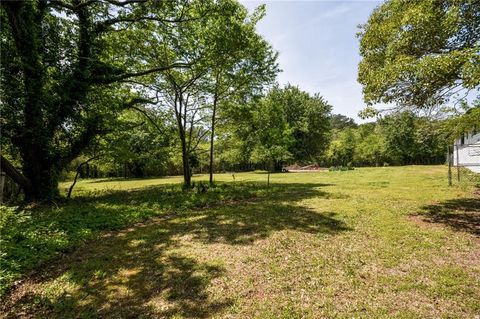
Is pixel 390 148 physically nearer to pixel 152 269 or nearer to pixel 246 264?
pixel 246 264

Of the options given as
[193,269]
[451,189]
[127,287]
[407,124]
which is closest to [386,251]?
[193,269]

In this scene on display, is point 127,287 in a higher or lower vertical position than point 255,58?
lower

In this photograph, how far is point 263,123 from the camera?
749 inches

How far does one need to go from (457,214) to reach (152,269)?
29.6 ft

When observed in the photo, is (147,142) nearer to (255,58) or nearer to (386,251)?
(255,58)

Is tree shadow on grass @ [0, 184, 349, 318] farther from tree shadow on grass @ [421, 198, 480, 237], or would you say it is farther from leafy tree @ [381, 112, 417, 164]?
leafy tree @ [381, 112, 417, 164]

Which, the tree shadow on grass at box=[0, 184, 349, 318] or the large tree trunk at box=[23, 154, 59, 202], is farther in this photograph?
the large tree trunk at box=[23, 154, 59, 202]

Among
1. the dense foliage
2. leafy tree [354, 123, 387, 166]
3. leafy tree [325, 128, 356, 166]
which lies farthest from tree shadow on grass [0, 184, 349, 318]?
leafy tree [325, 128, 356, 166]

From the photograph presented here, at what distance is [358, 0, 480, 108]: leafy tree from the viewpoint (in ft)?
19.3

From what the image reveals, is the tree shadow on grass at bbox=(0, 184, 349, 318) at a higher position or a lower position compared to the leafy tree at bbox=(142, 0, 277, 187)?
lower

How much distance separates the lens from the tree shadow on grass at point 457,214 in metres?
6.84

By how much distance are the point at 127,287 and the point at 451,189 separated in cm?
1445

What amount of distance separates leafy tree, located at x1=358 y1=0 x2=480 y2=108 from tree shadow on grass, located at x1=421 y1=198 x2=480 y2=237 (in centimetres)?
344

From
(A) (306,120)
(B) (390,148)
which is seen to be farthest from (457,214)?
(B) (390,148)
